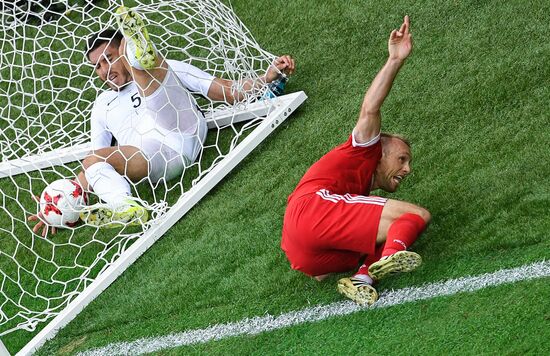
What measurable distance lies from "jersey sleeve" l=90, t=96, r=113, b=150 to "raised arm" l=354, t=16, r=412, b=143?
2.22m

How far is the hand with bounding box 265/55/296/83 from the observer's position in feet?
17.7

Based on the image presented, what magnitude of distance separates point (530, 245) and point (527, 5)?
2376mm

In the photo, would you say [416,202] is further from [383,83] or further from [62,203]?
[62,203]

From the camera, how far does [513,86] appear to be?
4.67 m

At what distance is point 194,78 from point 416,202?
1.98m

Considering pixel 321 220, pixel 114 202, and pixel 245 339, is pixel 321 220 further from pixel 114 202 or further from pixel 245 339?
pixel 114 202

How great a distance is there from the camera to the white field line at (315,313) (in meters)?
3.38

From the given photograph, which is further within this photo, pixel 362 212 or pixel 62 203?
pixel 62 203

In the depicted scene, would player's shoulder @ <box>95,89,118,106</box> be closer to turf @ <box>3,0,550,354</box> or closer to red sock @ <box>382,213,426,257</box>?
turf @ <box>3,0,550,354</box>

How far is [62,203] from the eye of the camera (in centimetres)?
490

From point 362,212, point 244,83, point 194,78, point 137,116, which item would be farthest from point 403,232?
point 194,78

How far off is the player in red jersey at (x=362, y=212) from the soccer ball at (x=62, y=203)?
164 cm

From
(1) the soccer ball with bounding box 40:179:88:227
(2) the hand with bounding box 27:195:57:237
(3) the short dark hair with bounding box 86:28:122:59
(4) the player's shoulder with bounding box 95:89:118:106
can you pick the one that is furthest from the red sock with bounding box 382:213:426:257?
(4) the player's shoulder with bounding box 95:89:118:106

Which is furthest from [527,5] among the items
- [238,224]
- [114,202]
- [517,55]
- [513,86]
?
[114,202]
